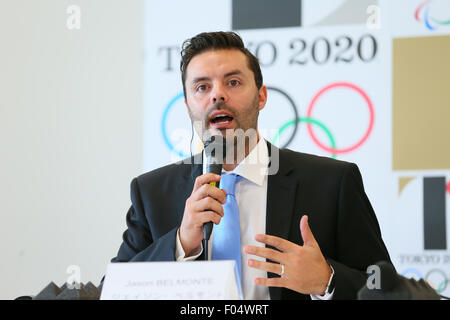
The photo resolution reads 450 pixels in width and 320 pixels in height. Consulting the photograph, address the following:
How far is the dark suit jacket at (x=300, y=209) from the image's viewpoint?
5.35 ft

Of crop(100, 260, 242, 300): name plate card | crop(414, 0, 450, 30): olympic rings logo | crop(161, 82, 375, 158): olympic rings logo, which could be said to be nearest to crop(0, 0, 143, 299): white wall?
crop(161, 82, 375, 158): olympic rings logo

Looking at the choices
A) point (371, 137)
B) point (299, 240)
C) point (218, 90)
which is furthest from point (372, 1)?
point (299, 240)

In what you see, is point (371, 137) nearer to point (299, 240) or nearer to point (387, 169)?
point (387, 169)

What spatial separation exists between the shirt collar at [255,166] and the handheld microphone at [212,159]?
0.40 feet

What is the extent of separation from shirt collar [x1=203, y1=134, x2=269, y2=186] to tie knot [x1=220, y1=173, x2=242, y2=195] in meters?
0.05

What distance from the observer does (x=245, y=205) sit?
168 cm

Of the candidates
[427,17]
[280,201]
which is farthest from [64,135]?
[427,17]

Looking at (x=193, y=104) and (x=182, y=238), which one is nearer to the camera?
(x=182, y=238)

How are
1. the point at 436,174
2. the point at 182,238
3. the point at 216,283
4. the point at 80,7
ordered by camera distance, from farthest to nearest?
the point at 80,7, the point at 436,174, the point at 182,238, the point at 216,283

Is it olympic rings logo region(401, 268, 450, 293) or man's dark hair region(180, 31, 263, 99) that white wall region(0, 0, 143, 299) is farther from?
olympic rings logo region(401, 268, 450, 293)

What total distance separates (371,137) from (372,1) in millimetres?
638

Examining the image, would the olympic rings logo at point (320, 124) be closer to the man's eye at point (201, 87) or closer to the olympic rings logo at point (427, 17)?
the olympic rings logo at point (427, 17)

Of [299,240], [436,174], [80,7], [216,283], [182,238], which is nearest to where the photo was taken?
[216,283]

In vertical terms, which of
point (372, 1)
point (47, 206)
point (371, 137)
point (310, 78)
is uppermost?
point (372, 1)
